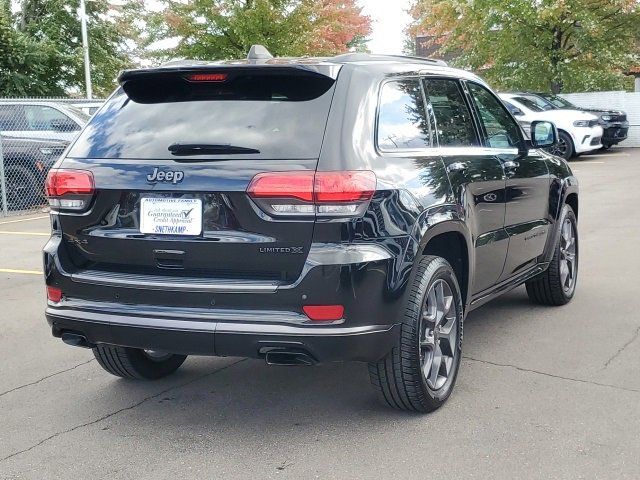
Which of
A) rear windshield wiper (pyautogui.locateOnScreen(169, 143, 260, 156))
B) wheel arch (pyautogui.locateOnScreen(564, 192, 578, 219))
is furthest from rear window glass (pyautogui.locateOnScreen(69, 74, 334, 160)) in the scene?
wheel arch (pyautogui.locateOnScreen(564, 192, 578, 219))

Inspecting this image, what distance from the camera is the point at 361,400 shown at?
4.41m

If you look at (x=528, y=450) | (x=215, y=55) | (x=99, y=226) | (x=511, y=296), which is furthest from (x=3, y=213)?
(x=215, y=55)

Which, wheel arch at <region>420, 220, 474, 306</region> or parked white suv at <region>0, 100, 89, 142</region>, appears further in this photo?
parked white suv at <region>0, 100, 89, 142</region>

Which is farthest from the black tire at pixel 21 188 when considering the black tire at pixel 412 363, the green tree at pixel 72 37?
the green tree at pixel 72 37

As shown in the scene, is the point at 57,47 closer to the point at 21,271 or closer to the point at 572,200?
the point at 21,271

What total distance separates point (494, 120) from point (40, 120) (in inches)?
402

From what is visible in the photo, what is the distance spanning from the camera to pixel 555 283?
6207 millimetres

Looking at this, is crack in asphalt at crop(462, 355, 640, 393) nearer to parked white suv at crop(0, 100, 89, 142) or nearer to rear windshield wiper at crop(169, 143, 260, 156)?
rear windshield wiper at crop(169, 143, 260, 156)

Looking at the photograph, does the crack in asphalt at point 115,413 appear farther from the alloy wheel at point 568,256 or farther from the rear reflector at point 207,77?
the alloy wheel at point 568,256

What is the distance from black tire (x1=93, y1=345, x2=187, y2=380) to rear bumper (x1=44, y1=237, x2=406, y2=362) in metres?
0.78

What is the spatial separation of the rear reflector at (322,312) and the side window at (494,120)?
198 cm

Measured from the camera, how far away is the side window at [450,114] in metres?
4.62

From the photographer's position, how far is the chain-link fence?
13344 mm

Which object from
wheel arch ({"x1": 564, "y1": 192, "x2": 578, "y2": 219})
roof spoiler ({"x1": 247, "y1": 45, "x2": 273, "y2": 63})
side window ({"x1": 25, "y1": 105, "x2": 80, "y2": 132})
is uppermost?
roof spoiler ({"x1": 247, "y1": 45, "x2": 273, "y2": 63})
